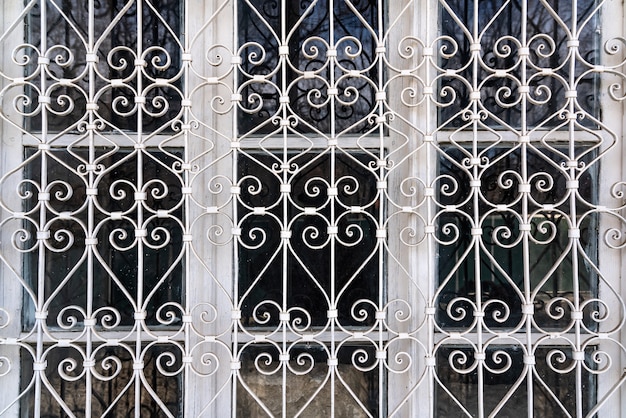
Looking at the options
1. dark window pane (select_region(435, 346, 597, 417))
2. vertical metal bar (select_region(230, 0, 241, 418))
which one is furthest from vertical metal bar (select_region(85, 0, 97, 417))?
dark window pane (select_region(435, 346, 597, 417))

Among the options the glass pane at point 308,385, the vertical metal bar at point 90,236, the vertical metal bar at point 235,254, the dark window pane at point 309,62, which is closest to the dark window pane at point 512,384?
the glass pane at point 308,385

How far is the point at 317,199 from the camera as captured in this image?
3.82 ft

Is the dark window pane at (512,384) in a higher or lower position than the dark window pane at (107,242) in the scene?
lower

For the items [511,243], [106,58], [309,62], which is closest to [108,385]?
[106,58]

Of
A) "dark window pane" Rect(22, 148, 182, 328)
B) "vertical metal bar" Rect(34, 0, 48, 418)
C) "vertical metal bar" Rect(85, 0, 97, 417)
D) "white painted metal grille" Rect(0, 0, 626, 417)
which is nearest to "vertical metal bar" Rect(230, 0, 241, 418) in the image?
"white painted metal grille" Rect(0, 0, 626, 417)

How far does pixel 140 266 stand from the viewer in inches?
42.8

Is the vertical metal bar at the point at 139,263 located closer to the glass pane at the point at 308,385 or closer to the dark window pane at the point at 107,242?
the dark window pane at the point at 107,242

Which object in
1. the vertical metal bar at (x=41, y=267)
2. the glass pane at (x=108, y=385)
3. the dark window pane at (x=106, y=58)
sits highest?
the dark window pane at (x=106, y=58)

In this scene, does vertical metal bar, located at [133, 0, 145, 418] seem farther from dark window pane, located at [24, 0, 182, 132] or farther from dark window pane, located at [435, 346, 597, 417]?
dark window pane, located at [435, 346, 597, 417]

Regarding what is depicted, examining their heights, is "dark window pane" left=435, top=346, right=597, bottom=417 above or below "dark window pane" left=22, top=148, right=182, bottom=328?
below

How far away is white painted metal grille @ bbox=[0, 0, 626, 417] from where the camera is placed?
1116mm

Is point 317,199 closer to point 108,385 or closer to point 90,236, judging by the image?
point 90,236

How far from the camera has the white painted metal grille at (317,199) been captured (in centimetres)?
112

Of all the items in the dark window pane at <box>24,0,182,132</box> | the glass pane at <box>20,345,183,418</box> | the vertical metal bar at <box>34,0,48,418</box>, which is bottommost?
the glass pane at <box>20,345,183,418</box>
